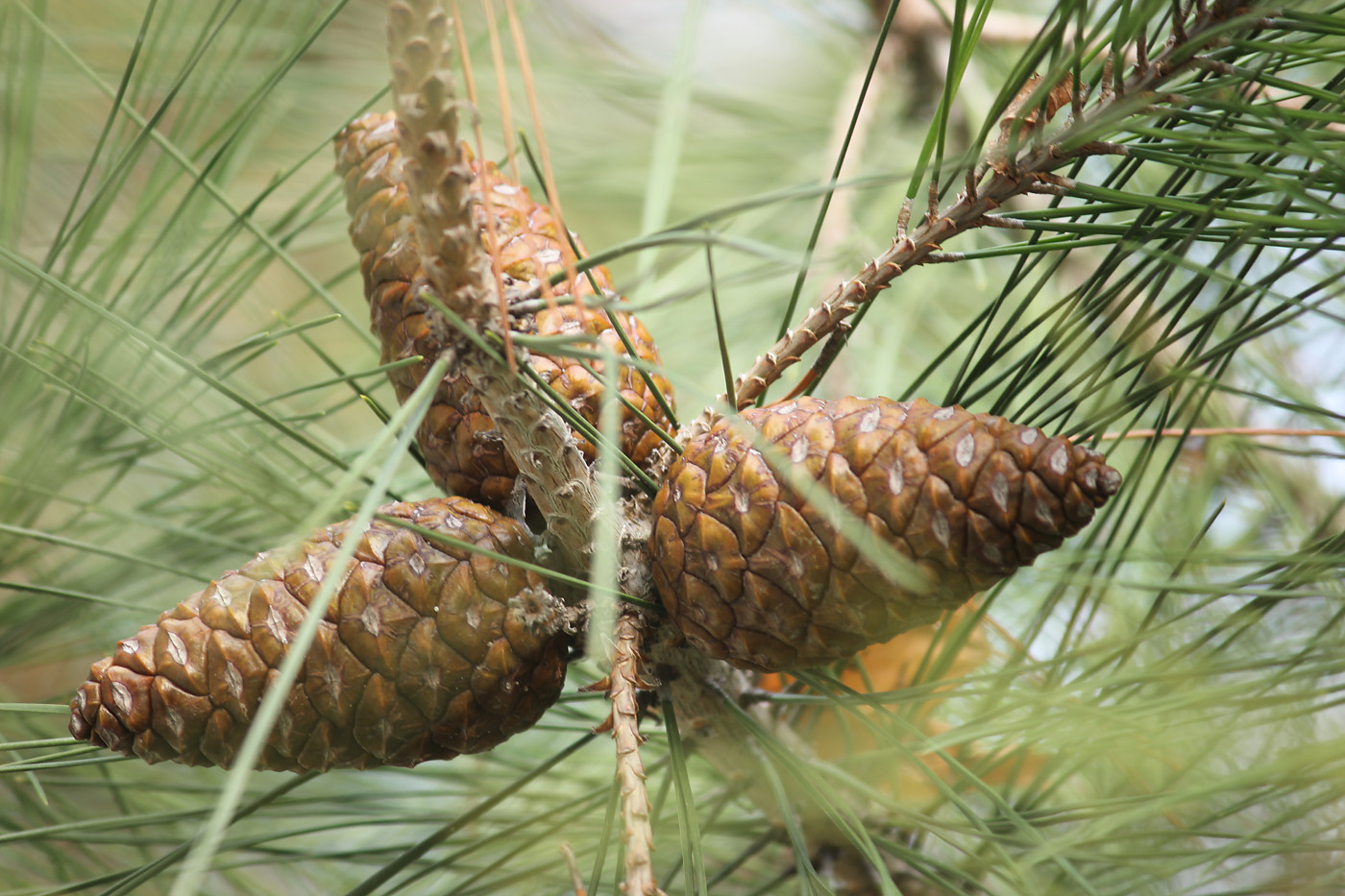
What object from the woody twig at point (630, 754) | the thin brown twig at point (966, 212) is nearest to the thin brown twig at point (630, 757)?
the woody twig at point (630, 754)

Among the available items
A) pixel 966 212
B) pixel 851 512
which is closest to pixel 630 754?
pixel 851 512

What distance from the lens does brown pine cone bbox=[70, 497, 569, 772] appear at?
1.30 ft

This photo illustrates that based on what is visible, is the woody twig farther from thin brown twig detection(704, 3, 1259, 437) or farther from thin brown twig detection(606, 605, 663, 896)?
thin brown twig detection(704, 3, 1259, 437)

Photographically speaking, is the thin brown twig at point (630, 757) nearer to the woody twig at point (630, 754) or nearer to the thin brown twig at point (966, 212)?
the woody twig at point (630, 754)

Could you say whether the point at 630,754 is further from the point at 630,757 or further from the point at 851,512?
the point at 851,512

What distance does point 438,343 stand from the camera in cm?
42

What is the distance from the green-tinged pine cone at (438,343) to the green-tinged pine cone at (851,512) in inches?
2.5

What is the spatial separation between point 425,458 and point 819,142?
0.77 m

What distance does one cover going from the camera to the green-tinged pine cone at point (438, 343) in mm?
436

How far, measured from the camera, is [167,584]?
2.47 ft

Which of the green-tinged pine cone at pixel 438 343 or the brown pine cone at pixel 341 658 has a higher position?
the green-tinged pine cone at pixel 438 343

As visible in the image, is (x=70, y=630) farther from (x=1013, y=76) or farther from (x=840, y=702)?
(x=1013, y=76)

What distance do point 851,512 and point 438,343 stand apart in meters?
0.20

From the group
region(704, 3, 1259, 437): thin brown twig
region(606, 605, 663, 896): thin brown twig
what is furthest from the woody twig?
region(704, 3, 1259, 437): thin brown twig
